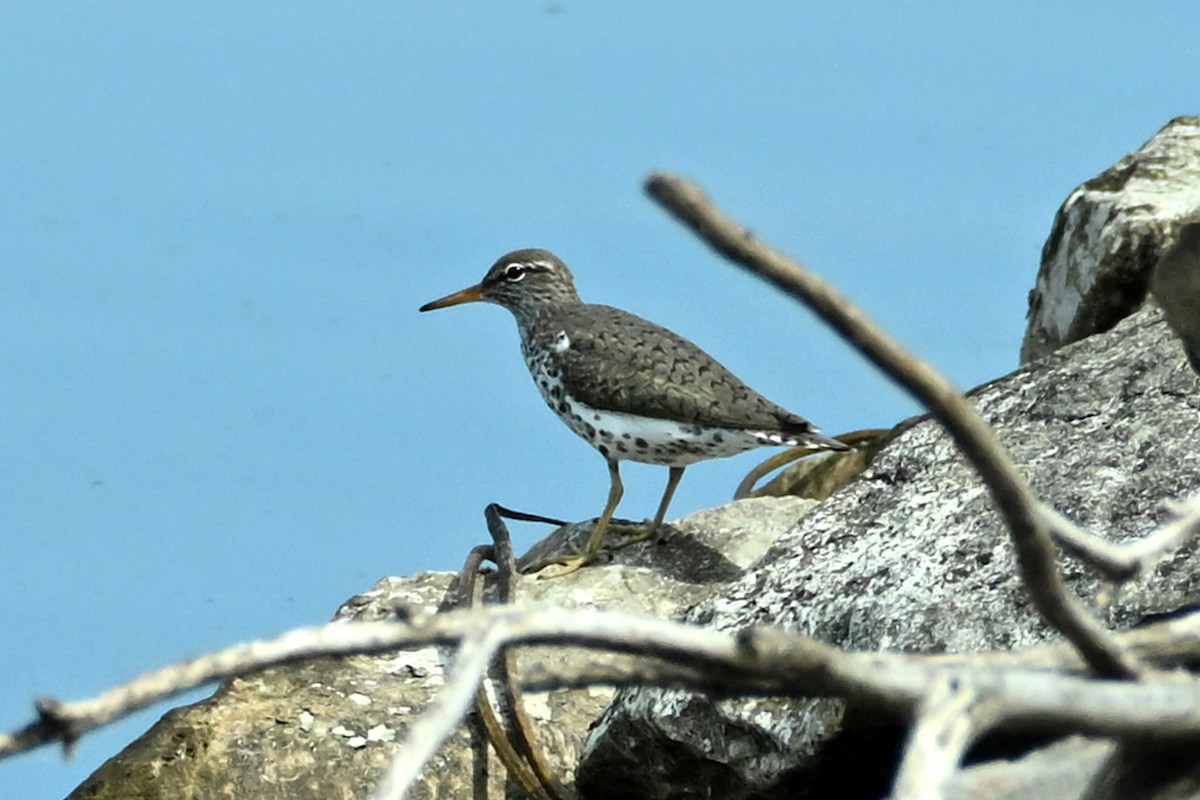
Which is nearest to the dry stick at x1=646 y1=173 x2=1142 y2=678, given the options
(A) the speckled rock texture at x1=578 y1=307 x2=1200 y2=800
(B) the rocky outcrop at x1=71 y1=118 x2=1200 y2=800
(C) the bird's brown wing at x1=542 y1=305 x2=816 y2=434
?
(B) the rocky outcrop at x1=71 y1=118 x2=1200 y2=800

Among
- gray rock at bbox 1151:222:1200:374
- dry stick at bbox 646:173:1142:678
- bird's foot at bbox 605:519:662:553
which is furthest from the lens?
bird's foot at bbox 605:519:662:553

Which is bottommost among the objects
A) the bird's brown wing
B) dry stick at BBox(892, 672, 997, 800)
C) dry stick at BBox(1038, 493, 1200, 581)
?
dry stick at BBox(892, 672, 997, 800)

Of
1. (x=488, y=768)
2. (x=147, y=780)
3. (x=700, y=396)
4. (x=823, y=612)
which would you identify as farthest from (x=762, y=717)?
(x=700, y=396)

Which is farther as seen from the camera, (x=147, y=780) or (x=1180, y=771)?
(x=147, y=780)

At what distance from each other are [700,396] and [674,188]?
8.02 meters

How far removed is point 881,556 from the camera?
17.7 ft

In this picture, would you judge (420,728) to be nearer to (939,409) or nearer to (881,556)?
(939,409)

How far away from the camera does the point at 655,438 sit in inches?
393

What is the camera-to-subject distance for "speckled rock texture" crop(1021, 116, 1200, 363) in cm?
762

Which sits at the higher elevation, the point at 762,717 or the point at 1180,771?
the point at 762,717

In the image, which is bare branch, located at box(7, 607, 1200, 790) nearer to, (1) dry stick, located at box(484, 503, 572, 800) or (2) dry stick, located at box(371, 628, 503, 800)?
(2) dry stick, located at box(371, 628, 503, 800)

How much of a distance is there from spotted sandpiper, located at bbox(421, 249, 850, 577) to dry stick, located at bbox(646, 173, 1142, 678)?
22.8ft

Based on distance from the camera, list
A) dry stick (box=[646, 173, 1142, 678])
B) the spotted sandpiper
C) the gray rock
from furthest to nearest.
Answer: the spotted sandpiper, the gray rock, dry stick (box=[646, 173, 1142, 678])

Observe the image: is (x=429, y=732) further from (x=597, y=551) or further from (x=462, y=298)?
(x=462, y=298)
